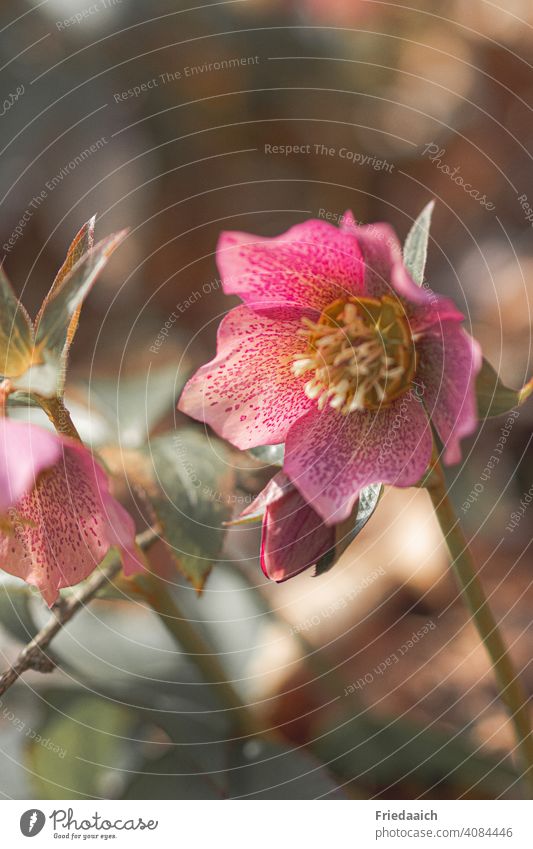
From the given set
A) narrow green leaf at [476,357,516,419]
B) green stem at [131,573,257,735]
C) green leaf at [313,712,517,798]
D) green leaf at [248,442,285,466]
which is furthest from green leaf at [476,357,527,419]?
green leaf at [313,712,517,798]

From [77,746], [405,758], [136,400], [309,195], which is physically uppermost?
[309,195]

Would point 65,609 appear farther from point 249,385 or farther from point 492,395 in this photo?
point 492,395

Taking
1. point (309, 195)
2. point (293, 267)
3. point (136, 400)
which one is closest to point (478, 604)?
point (293, 267)

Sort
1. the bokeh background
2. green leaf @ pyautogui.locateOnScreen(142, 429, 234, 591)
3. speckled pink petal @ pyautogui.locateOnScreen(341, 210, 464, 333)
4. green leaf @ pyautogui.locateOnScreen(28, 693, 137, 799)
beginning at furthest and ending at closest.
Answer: the bokeh background
green leaf @ pyautogui.locateOnScreen(28, 693, 137, 799)
green leaf @ pyautogui.locateOnScreen(142, 429, 234, 591)
speckled pink petal @ pyautogui.locateOnScreen(341, 210, 464, 333)

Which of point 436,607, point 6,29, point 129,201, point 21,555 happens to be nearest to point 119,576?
point 21,555

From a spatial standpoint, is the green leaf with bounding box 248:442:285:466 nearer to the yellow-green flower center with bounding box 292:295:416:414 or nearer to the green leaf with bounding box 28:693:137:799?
the yellow-green flower center with bounding box 292:295:416:414
